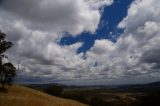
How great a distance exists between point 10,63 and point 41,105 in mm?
36682

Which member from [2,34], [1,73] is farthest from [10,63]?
[2,34]

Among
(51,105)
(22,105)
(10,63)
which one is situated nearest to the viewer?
(22,105)

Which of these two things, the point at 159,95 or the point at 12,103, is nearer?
the point at 12,103

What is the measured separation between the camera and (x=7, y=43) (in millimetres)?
64750

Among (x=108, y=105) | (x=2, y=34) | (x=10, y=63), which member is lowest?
(x=108, y=105)

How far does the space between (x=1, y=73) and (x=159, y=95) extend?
37917mm

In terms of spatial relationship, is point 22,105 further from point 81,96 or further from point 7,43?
point 81,96

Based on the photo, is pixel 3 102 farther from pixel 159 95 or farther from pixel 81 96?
pixel 81 96

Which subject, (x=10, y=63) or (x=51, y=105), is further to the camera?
(x=10, y=63)

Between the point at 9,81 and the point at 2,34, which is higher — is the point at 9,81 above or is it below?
below

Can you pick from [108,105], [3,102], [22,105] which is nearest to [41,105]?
[22,105]

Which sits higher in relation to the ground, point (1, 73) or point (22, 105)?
point (1, 73)

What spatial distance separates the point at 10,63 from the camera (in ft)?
226

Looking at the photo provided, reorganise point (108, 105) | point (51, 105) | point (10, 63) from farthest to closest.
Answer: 1. point (108, 105)
2. point (10, 63)
3. point (51, 105)
